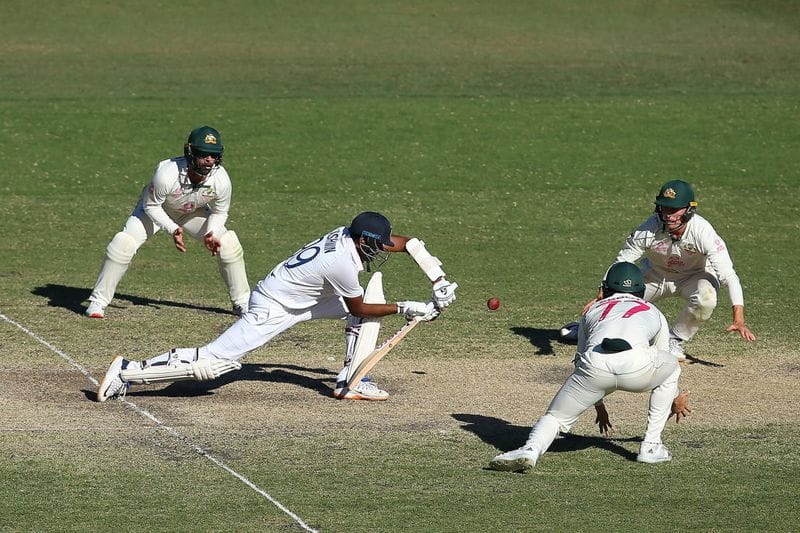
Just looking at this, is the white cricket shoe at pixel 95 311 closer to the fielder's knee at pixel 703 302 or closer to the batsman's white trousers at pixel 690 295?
the batsman's white trousers at pixel 690 295

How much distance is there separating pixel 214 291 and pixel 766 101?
15.9 m

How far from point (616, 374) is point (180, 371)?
12.9 ft

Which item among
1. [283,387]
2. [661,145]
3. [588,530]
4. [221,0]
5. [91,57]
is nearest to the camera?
[588,530]

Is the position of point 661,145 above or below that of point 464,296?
above

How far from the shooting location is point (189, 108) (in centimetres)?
2598

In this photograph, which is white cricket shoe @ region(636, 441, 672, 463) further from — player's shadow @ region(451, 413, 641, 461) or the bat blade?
the bat blade

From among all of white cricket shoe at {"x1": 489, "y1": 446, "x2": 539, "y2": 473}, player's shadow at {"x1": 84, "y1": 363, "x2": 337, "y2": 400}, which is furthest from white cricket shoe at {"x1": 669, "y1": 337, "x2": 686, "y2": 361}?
white cricket shoe at {"x1": 489, "y1": 446, "x2": 539, "y2": 473}

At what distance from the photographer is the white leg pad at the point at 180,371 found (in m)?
11.1

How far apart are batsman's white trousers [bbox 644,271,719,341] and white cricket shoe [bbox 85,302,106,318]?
20.8 ft

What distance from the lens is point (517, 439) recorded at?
10562 millimetres

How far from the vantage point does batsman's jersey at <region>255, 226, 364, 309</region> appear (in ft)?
36.5

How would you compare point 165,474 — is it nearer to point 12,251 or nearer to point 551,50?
point 12,251

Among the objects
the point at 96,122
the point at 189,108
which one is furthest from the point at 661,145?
the point at 96,122

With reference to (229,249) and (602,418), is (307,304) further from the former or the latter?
(229,249)
